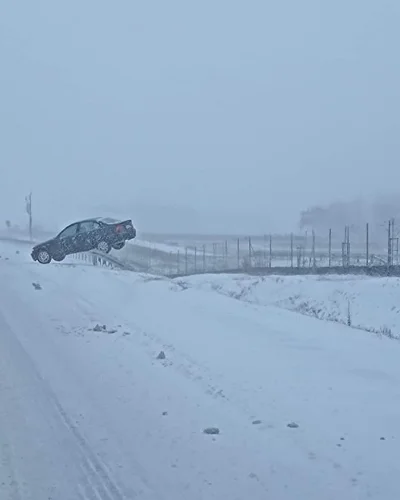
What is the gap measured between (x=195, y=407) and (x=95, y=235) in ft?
50.0

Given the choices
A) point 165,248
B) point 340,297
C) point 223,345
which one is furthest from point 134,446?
point 165,248

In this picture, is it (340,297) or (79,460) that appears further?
(340,297)

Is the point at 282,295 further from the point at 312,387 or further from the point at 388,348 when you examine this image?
the point at 312,387

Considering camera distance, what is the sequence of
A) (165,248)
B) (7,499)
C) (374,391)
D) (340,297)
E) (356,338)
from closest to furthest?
(7,499), (374,391), (356,338), (340,297), (165,248)

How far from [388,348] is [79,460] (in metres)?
7.07

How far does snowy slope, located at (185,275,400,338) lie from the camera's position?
27.3m

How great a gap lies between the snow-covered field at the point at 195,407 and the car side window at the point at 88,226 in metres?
6.13

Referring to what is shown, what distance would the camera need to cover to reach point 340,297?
96.3 ft

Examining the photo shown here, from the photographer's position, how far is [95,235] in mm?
24203

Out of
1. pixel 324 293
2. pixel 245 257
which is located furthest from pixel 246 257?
pixel 324 293

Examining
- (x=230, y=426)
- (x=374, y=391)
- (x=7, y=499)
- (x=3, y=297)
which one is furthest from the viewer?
(x=3, y=297)

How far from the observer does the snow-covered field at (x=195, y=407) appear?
6902mm

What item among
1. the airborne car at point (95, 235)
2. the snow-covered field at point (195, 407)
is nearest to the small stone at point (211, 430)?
the snow-covered field at point (195, 407)

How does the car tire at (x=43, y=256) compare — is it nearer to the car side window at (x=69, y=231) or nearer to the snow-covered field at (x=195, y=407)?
the car side window at (x=69, y=231)
